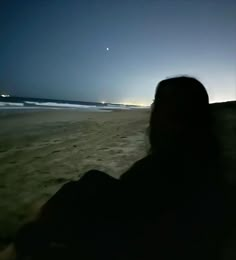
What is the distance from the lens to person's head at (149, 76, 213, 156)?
1.82m

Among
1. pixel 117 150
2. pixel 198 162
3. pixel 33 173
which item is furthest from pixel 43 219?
pixel 117 150

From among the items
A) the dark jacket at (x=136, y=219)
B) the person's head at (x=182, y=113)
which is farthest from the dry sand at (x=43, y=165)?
the person's head at (x=182, y=113)

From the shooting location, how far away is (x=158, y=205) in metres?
1.76

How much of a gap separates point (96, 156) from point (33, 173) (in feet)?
4.28

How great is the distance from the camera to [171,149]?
1857 mm

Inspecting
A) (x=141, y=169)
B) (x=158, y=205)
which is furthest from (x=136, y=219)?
(x=141, y=169)

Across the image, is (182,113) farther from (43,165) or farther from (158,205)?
(43,165)

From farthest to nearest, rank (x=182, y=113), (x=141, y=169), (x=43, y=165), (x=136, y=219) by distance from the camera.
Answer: (x=43, y=165) < (x=141, y=169) < (x=182, y=113) < (x=136, y=219)

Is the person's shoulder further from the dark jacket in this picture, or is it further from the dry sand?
the dry sand

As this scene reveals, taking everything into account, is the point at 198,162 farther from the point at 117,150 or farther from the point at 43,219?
the point at 117,150

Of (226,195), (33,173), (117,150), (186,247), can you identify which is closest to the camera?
(186,247)

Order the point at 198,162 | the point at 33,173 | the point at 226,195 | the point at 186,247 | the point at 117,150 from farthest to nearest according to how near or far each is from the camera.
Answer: the point at 117,150, the point at 33,173, the point at 226,195, the point at 198,162, the point at 186,247

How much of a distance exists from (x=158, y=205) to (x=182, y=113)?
1.89 feet

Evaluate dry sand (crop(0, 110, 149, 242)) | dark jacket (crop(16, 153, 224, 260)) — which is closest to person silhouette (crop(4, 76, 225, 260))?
dark jacket (crop(16, 153, 224, 260))
